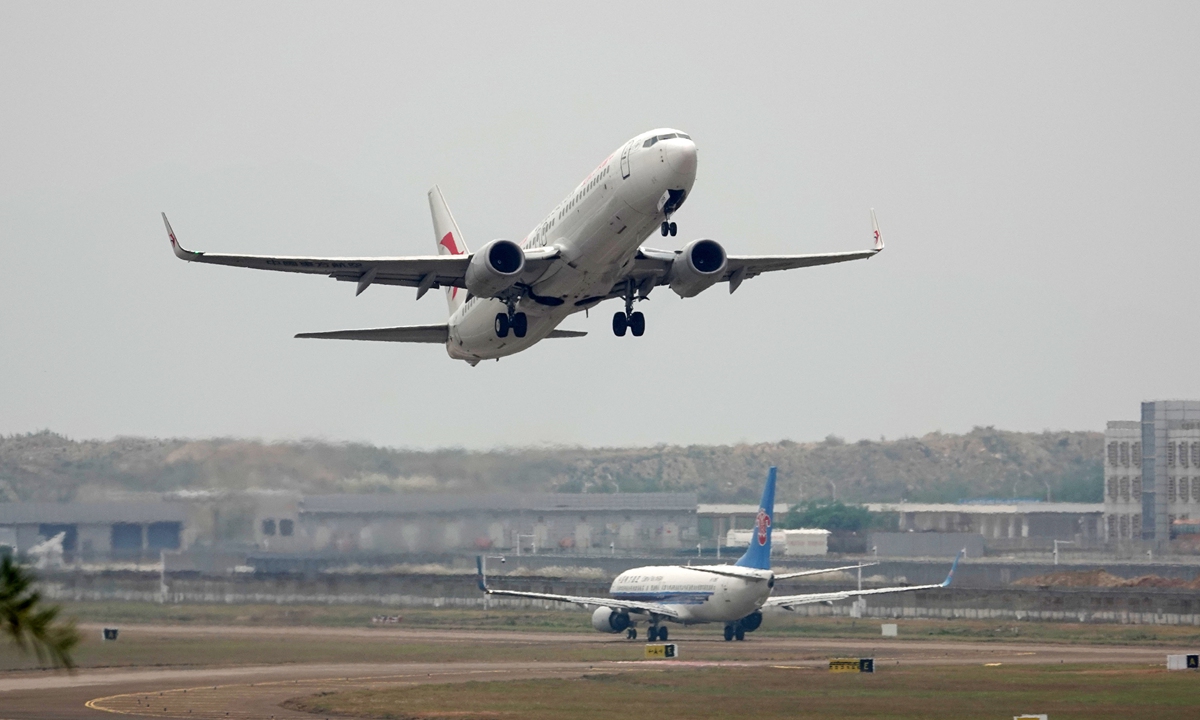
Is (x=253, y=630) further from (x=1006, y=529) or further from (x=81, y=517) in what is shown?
(x=1006, y=529)

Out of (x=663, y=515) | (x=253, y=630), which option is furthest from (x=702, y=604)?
(x=663, y=515)

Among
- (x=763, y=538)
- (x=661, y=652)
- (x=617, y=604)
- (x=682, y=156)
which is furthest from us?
(x=617, y=604)

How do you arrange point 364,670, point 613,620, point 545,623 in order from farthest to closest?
point 545,623 < point 613,620 < point 364,670

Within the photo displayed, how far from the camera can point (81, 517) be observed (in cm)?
6297

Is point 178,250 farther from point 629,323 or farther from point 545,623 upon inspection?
Answer: point 545,623

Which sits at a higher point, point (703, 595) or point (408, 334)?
point (408, 334)

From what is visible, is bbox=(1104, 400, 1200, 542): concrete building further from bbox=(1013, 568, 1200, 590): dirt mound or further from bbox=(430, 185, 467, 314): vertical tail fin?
bbox=(430, 185, 467, 314): vertical tail fin

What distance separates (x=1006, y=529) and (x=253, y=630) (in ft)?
239

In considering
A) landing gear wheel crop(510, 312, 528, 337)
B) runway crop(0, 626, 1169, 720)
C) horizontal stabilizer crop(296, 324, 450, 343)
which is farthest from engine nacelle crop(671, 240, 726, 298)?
runway crop(0, 626, 1169, 720)

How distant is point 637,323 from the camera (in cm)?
4175

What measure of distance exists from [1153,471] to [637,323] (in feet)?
273

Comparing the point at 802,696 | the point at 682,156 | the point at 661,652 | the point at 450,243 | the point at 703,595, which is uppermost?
the point at 450,243

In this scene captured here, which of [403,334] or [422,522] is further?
[422,522]

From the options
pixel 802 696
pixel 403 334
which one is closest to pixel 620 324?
pixel 403 334
